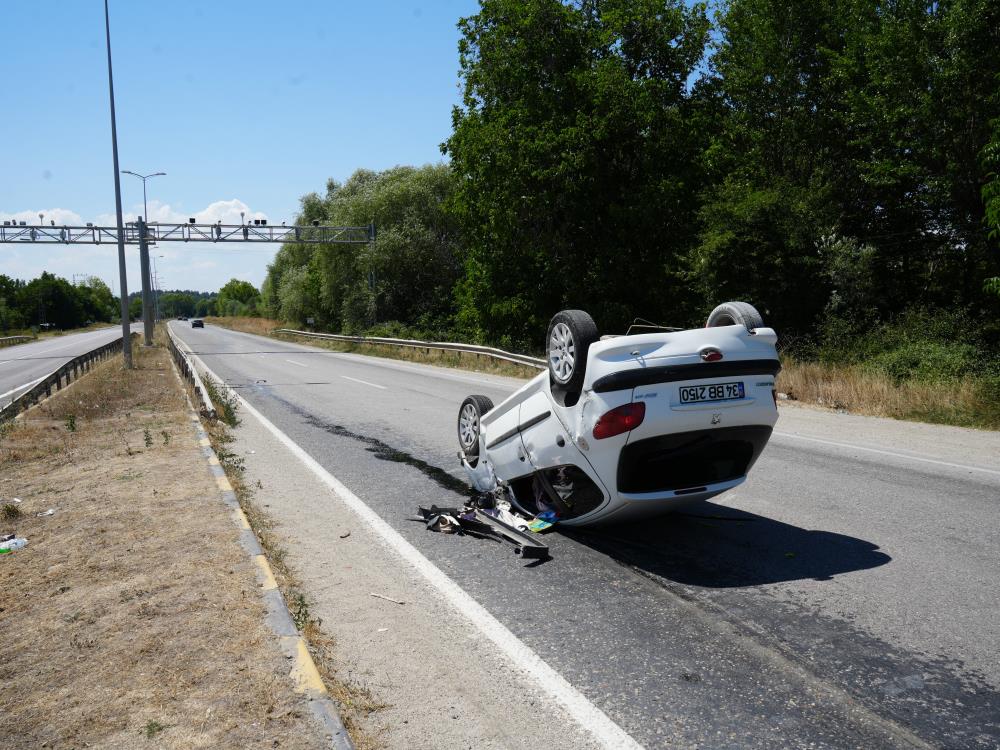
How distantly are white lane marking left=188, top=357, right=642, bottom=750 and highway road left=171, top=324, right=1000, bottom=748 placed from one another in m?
0.06

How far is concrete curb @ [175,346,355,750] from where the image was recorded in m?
3.07

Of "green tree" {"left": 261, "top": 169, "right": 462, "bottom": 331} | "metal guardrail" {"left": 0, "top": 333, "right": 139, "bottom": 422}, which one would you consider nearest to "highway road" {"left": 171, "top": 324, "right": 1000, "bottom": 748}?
"metal guardrail" {"left": 0, "top": 333, "right": 139, "bottom": 422}

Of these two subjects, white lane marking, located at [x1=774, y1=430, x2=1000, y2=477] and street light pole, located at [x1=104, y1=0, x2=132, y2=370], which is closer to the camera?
white lane marking, located at [x1=774, y1=430, x2=1000, y2=477]

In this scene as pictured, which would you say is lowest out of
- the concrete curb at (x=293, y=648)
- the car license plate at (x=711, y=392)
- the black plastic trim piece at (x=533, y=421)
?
the concrete curb at (x=293, y=648)

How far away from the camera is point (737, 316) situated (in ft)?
17.2

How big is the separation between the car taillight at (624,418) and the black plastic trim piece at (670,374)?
0.41 feet

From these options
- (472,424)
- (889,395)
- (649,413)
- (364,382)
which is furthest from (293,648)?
(364,382)

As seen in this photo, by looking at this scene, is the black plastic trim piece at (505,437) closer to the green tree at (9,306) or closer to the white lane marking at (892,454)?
the white lane marking at (892,454)

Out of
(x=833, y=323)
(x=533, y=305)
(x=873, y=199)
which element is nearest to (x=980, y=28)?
(x=873, y=199)

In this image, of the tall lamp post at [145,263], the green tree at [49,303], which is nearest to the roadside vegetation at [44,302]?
the green tree at [49,303]

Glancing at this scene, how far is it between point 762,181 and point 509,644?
2394 cm

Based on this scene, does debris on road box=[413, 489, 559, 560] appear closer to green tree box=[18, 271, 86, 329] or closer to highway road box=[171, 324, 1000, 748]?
highway road box=[171, 324, 1000, 748]

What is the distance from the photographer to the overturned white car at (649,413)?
187 inches

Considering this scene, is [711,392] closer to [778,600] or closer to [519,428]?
[778,600]
